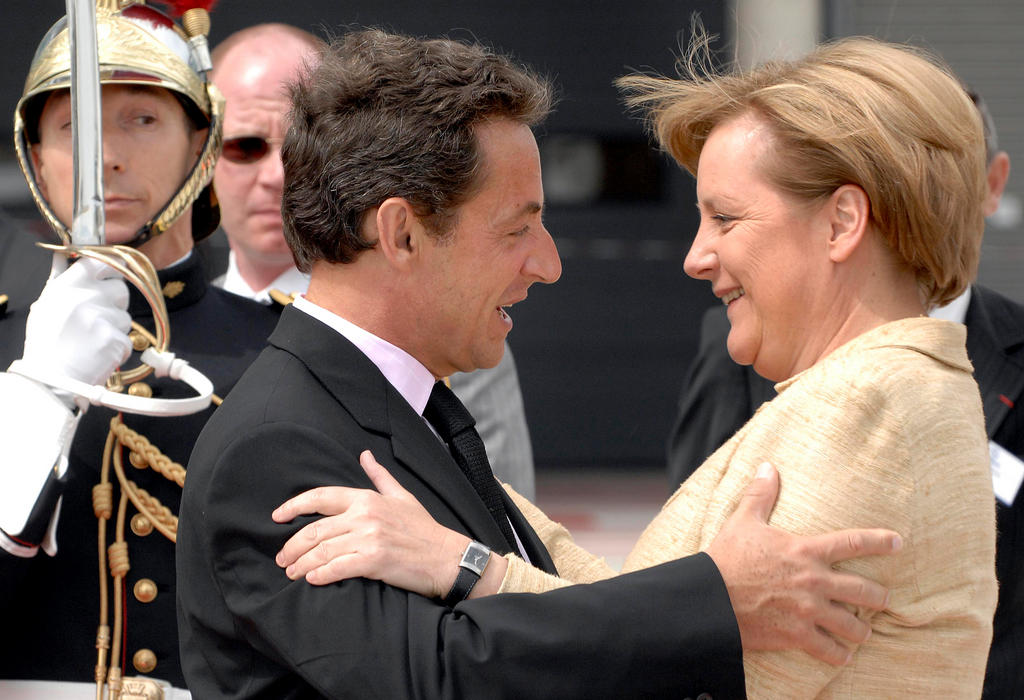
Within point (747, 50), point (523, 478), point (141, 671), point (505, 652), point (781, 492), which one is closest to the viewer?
point (505, 652)

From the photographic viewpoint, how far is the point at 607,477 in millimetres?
8148

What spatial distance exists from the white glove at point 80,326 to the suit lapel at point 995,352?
80.1 inches

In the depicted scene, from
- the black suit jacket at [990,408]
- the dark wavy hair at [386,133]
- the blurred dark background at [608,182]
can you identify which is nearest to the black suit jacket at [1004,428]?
the black suit jacket at [990,408]

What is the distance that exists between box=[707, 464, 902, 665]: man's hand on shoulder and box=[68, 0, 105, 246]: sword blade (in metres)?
1.21

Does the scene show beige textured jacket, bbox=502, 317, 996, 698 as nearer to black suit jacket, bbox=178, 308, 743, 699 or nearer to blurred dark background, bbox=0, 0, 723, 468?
black suit jacket, bbox=178, 308, 743, 699

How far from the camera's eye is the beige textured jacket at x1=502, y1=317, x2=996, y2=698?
184 cm

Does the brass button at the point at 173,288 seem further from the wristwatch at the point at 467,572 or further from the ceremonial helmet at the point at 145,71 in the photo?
the wristwatch at the point at 467,572

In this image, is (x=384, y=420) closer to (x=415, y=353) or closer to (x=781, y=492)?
(x=415, y=353)

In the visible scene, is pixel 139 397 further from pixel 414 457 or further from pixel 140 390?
pixel 414 457

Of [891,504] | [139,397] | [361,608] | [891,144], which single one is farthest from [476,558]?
[891,144]

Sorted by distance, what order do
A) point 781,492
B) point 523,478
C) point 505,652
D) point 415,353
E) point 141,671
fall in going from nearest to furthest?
point 505,652, point 781,492, point 415,353, point 141,671, point 523,478

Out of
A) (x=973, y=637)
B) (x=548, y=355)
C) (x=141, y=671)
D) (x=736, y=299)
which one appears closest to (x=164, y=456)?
(x=141, y=671)

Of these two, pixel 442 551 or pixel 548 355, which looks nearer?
pixel 442 551

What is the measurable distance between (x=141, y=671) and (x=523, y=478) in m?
1.28
